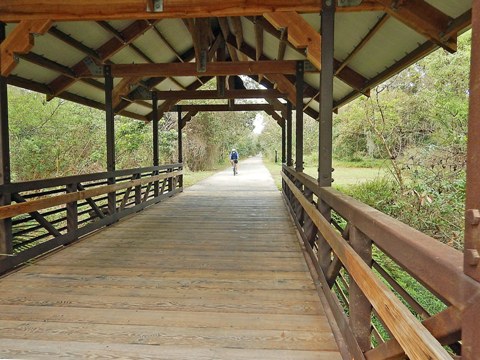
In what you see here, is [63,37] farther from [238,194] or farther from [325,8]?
[238,194]

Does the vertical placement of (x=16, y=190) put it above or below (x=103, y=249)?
above

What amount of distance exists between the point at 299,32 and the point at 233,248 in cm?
245

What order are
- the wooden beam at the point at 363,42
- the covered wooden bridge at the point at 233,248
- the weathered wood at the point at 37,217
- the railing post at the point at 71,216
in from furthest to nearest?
1. the railing post at the point at 71,216
2. the wooden beam at the point at 363,42
3. the weathered wood at the point at 37,217
4. the covered wooden bridge at the point at 233,248

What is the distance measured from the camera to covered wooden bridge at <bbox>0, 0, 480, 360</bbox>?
1191 millimetres

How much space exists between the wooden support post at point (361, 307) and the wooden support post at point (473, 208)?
0.83m

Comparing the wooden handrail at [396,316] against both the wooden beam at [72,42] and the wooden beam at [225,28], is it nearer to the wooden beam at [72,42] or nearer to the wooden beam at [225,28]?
the wooden beam at [72,42]

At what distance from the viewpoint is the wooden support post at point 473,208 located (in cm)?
82

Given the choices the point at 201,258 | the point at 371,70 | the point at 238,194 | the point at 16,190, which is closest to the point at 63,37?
the point at 16,190

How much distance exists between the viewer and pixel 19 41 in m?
3.43

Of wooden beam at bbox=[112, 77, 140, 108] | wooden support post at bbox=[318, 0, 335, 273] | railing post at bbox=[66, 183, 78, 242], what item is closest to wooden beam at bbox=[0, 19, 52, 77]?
railing post at bbox=[66, 183, 78, 242]

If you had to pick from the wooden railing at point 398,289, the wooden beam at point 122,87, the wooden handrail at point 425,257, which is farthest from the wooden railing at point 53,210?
the wooden handrail at point 425,257

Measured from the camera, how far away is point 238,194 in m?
9.37

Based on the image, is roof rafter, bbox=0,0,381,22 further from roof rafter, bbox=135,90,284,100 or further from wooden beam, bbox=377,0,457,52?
roof rafter, bbox=135,90,284,100

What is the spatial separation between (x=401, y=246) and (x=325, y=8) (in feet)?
8.59
